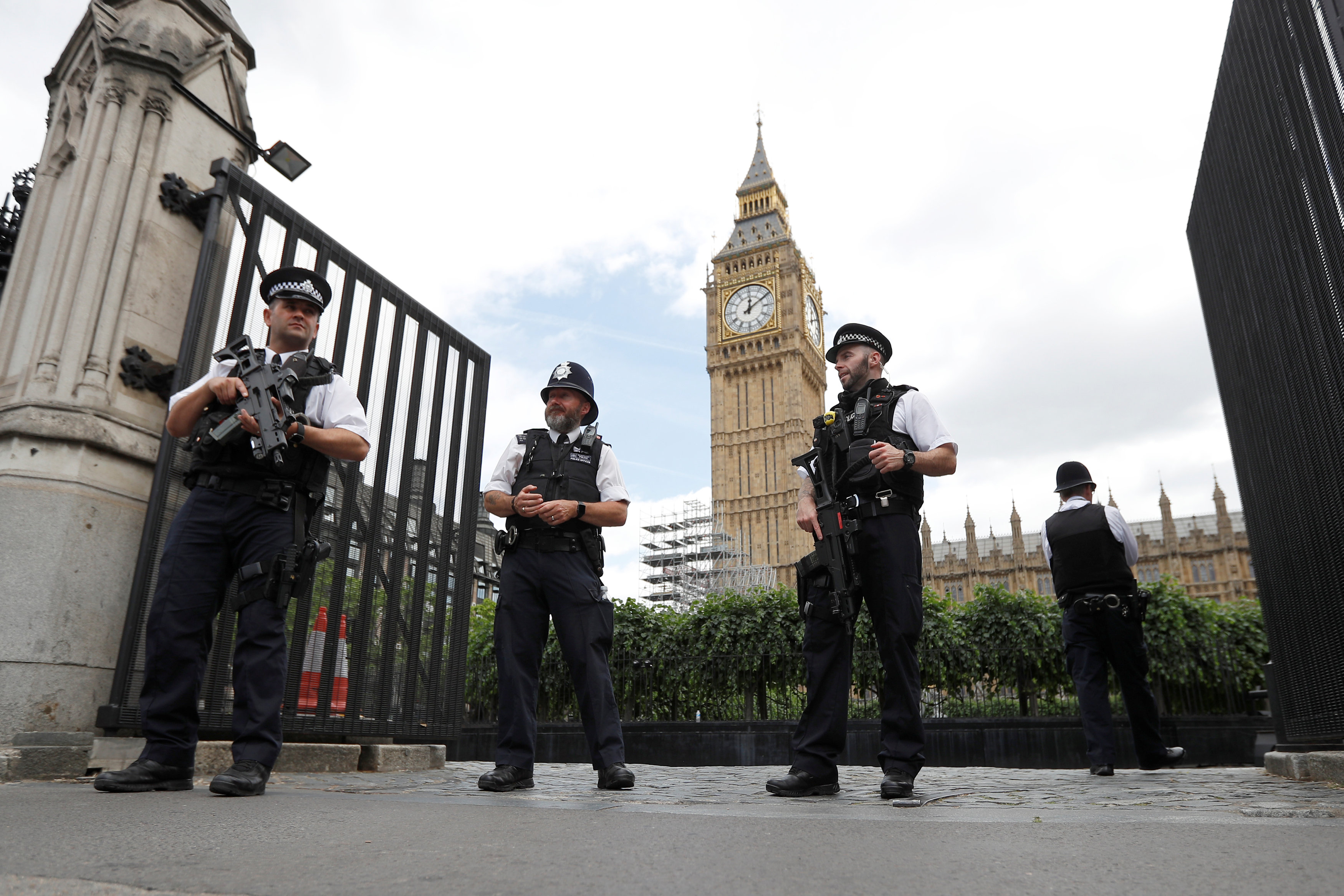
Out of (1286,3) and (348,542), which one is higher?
(1286,3)

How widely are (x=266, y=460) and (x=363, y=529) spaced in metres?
2.01

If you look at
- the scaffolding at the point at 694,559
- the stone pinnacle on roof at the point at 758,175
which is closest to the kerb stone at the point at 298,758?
the scaffolding at the point at 694,559

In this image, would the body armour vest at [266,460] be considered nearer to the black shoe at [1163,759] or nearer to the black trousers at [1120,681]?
the black trousers at [1120,681]

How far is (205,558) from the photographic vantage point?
2.79m

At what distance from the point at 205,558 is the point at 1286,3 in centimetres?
484

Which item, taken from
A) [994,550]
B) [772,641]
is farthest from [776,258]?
[772,641]

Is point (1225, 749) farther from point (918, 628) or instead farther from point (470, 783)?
point (470, 783)

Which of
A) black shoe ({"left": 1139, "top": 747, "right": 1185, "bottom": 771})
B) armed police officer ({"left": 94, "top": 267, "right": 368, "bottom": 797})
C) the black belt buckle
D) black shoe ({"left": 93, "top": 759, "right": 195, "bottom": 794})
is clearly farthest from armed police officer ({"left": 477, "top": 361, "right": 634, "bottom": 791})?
black shoe ({"left": 1139, "top": 747, "right": 1185, "bottom": 771})

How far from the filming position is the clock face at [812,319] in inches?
2286

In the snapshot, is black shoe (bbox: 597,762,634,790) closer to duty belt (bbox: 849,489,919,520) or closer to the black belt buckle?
duty belt (bbox: 849,489,919,520)

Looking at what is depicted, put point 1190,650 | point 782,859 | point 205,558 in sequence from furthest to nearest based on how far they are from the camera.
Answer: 1. point 1190,650
2. point 205,558
3. point 782,859

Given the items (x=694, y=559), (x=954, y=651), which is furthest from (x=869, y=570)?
(x=694, y=559)

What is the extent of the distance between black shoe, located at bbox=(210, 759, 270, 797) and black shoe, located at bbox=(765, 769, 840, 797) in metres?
1.65

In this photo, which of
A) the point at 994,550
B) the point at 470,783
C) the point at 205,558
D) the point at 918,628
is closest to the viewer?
the point at 205,558
